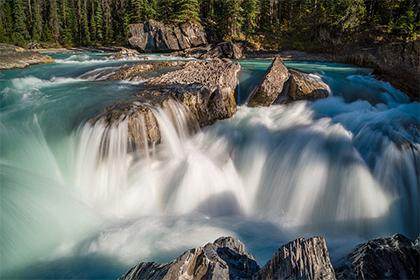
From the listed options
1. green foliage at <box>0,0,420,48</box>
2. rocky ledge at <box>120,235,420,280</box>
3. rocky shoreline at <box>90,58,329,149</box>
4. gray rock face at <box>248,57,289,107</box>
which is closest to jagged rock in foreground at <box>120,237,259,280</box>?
rocky ledge at <box>120,235,420,280</box>

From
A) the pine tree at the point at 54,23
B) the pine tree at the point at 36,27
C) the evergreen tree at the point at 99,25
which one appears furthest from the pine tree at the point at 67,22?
the evergreen tree at the point at 99,25

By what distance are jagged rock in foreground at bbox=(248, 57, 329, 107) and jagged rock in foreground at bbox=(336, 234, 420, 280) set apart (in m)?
9.86

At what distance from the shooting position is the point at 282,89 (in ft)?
47.6

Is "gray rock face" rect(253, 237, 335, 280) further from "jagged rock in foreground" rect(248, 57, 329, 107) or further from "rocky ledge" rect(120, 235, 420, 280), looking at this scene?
"jagged rock in foreground" rect(248, 57, 329, 107)

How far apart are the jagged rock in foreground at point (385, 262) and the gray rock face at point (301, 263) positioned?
53 centimetres

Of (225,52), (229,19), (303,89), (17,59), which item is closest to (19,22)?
(229,19)

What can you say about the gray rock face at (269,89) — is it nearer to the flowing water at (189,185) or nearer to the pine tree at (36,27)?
the flowing water at (189,185)

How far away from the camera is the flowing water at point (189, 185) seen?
761cm

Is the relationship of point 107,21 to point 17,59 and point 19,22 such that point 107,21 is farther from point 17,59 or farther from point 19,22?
point 17,59

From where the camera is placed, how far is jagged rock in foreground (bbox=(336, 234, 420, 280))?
14.4 feet

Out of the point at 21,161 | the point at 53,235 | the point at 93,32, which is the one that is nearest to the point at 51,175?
the point at 21,161

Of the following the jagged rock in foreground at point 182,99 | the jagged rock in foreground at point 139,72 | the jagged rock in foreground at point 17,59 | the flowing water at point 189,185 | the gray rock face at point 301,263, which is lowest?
the flowing water at point 189,185

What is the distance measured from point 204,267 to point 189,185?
5.83m

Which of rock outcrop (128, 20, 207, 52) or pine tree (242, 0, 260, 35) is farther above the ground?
pine tree (242, 0, 260, 35)
